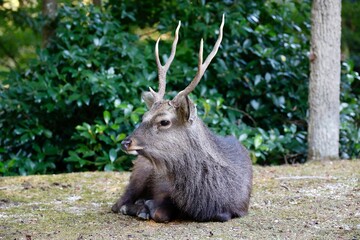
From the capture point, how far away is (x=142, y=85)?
8.65m

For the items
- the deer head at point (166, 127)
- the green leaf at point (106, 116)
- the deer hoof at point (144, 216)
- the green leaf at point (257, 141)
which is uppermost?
the deer head at point (166, 127)

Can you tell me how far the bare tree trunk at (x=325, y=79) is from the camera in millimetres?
8148

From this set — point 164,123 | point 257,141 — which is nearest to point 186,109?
point 164,123

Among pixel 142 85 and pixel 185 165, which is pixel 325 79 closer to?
pixel 142 85

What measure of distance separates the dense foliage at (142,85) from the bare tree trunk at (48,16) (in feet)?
0.73

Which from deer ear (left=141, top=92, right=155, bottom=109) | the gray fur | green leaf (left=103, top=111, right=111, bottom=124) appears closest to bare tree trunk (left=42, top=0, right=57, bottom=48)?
green leaf (left=103, top=111, right=111, bottom=124)

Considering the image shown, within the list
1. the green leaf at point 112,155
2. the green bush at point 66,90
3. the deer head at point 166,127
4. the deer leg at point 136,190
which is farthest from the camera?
the green bush at point 66,90

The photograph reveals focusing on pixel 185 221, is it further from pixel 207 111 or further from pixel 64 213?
pixel 207 111

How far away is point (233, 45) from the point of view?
31.1 ft

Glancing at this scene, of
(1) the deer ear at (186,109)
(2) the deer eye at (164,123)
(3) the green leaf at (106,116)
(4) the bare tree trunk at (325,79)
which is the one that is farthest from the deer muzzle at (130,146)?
(4) the bare tree trunk at (325,79)

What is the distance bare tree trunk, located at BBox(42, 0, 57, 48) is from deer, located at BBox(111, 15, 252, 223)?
4684 millimetres

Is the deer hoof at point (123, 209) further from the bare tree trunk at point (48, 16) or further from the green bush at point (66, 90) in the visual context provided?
the bare tree trunk at point (48, 16)

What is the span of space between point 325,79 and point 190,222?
375 cm

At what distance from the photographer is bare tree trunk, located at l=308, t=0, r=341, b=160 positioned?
26.7 feet
